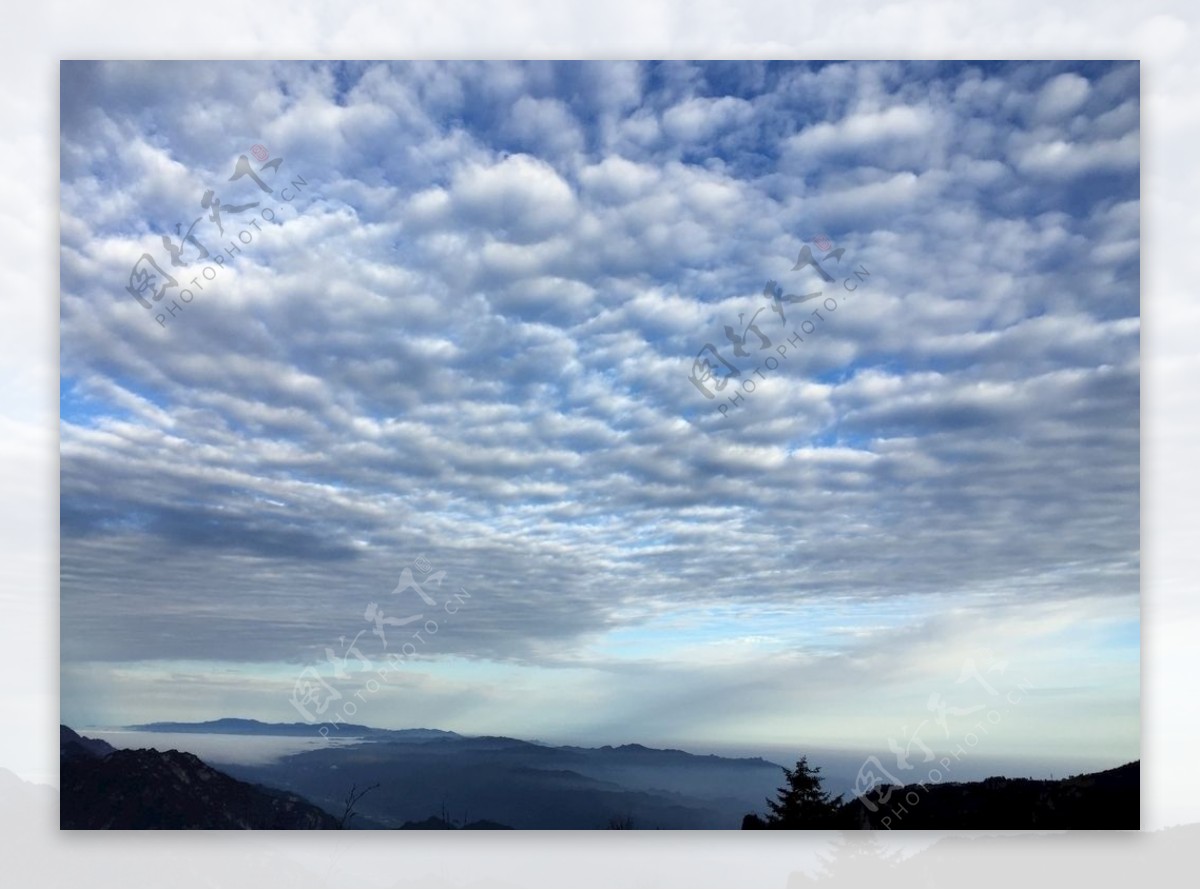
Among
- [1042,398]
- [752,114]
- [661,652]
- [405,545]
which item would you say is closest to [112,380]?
[405,545]

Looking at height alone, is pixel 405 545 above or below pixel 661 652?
above

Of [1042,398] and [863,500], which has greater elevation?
[1042,398]

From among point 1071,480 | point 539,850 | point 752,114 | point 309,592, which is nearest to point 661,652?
point 539,850

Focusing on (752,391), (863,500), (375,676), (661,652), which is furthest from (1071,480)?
(375,676)

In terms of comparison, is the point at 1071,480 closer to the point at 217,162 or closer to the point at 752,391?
the point at 752,391

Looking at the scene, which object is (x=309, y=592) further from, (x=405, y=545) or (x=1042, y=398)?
(x=1042, y=398)

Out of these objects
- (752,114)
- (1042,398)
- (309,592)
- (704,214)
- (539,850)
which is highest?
(752,114)

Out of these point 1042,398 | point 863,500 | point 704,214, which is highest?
point 704,214
